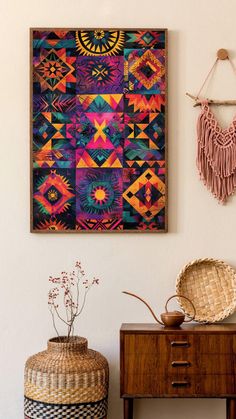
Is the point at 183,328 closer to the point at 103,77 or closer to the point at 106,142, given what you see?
the point at 106,142

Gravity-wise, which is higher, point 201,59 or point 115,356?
point 201,59

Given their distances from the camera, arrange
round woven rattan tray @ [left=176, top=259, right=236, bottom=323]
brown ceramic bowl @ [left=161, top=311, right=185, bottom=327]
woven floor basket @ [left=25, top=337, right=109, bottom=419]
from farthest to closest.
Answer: round woven rattan tray @ [left=176, top=259, right=236, bottom=323], brown ceramic bowl @ [left=161, top=311, right=185, bottom=327], woven floor basket @ [left=25, top=337, right=109, bottom=419]

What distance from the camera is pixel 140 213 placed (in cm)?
362

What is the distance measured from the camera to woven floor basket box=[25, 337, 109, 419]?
3.23 meters

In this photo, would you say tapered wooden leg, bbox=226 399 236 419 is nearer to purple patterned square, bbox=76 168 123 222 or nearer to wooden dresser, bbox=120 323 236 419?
wooden dresser, bbox=120 323 236 419

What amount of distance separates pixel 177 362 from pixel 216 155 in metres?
1.14

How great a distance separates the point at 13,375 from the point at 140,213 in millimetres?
1135

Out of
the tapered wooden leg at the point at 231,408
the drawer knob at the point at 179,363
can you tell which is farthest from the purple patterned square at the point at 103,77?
the tapered wooden leg at the point at 231,408

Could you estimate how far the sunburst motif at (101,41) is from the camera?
362 centimetres

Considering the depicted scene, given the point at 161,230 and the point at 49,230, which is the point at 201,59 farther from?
the point at 49,230

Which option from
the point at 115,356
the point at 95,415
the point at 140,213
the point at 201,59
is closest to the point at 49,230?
the point at 140,213

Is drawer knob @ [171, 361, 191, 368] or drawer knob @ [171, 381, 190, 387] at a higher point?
drawer knob @ [171, 361, 191, 368]

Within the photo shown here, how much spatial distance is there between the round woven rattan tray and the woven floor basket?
2.02 ft

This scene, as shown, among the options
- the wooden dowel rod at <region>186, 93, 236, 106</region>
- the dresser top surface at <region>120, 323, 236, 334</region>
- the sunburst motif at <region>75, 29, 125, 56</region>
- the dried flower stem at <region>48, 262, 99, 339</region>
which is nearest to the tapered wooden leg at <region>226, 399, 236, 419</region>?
the dresser top surface at <region>120, 323, 236, 334</region>
